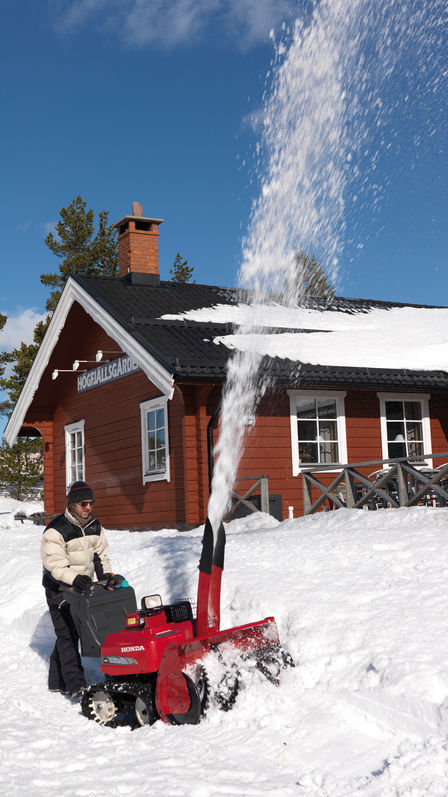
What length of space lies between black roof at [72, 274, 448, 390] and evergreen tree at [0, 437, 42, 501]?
59.3 feet

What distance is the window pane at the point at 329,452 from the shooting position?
50.1 ft

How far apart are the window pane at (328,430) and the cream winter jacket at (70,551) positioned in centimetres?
889

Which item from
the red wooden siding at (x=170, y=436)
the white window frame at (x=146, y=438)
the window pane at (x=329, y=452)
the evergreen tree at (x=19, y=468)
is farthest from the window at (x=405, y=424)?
the evergreen tree at (x=19, y=468)

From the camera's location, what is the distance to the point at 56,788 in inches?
159

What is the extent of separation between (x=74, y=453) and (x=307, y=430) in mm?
6632

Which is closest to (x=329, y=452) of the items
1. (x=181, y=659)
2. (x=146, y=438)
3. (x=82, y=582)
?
(x=146, y=438)

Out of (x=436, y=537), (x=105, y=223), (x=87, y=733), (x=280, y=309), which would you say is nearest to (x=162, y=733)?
(x=87, y=733)

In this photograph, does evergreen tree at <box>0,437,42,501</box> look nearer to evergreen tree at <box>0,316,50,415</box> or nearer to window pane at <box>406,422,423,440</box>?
evergreen tree at <box>0,316,50,415</box>

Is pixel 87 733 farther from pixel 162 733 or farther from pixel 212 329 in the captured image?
pixel 212 329

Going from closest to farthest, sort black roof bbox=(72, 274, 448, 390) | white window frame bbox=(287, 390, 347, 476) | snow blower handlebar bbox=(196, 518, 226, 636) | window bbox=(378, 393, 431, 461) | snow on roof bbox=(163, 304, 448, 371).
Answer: snow blower handlebar bbox=(196, 518, 226, 636), black roof bbox=(72, 274, 448, 390), white window frame bbox=(287, 390, 347, 476), snow on roof bbox=(163, 304, 448, 371), window bbox=(378, 393, 431, 461)

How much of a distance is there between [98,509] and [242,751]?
1333cm

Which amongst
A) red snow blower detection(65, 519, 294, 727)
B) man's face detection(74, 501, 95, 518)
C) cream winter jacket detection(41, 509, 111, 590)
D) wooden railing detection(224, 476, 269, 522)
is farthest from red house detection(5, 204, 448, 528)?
red snow blower detection(65, 519, 294, 727)

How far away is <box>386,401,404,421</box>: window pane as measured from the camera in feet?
52.2

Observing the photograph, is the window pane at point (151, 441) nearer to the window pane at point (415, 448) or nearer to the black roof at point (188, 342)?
the black roof at point (188, 342)
